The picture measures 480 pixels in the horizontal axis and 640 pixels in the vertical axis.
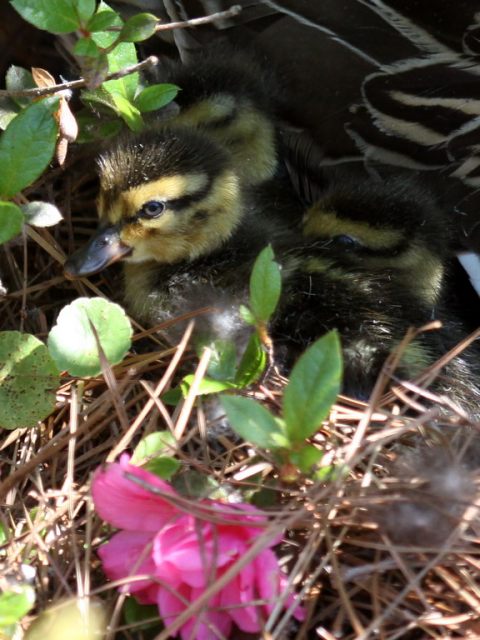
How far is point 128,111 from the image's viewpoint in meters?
1.66

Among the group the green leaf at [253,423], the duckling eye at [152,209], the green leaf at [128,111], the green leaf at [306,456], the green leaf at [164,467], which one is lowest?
the green leaf at [164,467]

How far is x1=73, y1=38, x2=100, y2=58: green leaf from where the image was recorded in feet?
4.91

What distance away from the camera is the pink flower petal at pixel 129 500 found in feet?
3.98

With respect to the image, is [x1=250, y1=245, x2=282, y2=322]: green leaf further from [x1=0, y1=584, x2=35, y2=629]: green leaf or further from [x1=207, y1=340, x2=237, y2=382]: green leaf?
[x1=0, y1=584, x2=35, y2=629]: green leaf

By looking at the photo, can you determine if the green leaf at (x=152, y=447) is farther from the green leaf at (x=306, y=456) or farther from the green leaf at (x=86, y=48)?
the green leaf at (x=86, y=48)

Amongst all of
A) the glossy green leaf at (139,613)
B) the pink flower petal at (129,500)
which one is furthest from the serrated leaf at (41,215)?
the glossy green leaf at (139,613)

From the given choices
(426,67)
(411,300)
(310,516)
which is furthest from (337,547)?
(426,67)

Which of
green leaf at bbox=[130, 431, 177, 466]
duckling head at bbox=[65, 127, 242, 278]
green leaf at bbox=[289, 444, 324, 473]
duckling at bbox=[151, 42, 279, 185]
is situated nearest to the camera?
green leaf at bbox=[289, 444, 324, 473]

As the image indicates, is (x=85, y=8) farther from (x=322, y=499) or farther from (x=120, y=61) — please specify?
(x=322, y=499)

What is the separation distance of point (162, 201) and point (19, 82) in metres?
0.31

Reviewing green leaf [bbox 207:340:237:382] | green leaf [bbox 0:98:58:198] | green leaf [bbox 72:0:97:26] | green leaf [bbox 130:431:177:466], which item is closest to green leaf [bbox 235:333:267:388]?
green leaf [bbox 207:340:237:382]

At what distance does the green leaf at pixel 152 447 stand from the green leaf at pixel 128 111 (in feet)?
1.74

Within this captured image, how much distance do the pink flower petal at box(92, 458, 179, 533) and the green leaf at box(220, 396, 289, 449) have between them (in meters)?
0.11

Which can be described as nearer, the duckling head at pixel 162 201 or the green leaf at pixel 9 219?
the green leaf at pixel 9 219
